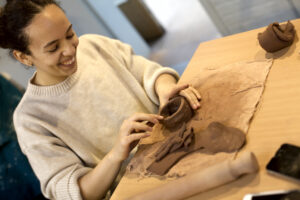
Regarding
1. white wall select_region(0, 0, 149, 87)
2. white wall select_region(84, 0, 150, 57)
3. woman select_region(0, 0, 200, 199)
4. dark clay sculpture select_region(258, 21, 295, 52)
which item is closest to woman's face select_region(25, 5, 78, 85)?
woman select_region(0, 0, 200, 199)

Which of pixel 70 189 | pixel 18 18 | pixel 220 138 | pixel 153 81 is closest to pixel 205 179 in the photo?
pixel 220 138

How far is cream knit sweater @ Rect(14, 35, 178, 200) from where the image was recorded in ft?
3.70

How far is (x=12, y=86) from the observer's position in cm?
187

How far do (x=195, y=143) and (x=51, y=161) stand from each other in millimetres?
588

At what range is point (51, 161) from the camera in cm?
112

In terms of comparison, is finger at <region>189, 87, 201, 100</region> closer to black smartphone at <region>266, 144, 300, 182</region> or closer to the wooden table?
the wooden table

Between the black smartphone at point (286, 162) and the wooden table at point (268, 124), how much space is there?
0.06 feet

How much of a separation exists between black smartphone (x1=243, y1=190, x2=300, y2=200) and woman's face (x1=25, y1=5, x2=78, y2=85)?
869 millimetres

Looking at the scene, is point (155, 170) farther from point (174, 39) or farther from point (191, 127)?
point (174, 39)

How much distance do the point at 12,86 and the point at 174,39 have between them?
2.25m

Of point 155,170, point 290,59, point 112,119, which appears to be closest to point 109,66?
point 112,119

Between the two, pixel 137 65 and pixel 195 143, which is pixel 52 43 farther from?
pixel 195 143

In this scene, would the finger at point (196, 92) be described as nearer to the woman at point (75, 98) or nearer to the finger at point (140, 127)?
the woman at point (75, 98)

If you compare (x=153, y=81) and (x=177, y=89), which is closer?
(x=177, y=89)
